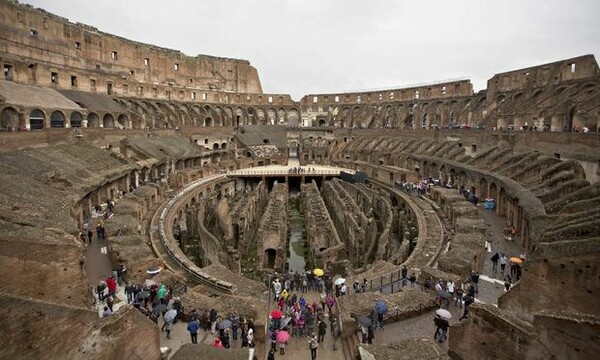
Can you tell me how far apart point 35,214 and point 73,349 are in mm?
8449

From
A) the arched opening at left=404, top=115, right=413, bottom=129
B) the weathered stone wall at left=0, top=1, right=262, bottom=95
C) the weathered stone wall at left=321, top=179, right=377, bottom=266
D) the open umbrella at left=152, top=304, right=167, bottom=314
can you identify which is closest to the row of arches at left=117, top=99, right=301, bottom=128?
the weathered stone wall at left=0, top=1, right=262, bottom=95

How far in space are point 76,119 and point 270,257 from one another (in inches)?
919

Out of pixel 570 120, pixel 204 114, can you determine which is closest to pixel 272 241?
pixel 570 120

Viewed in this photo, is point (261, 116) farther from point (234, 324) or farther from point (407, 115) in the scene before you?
point (234, 324)

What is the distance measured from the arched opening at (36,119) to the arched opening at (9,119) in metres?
1.15

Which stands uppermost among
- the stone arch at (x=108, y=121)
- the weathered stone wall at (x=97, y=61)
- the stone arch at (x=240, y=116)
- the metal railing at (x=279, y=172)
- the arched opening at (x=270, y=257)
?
the weathered stone wall at (x=97, y=61)

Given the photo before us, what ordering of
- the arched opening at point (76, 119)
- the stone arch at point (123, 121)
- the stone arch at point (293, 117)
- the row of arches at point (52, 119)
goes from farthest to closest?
the stone arch at point (293, 117) < the stone arch at point (123, 121) < the arched opening at point (76, 119) < the row of arches at point (52, 119)

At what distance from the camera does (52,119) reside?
3019cm

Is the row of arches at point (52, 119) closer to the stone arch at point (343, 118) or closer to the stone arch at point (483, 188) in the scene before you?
the stone arch at point (483, 188)

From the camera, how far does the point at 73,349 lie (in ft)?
24.2

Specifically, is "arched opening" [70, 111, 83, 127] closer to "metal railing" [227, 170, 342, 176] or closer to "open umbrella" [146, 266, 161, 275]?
"metal railing" [227, 170, 342, 176]

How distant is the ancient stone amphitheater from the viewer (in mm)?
8445

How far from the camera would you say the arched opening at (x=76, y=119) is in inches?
1282

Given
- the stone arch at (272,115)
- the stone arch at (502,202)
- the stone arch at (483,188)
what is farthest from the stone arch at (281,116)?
the stone arch at (502,202)
